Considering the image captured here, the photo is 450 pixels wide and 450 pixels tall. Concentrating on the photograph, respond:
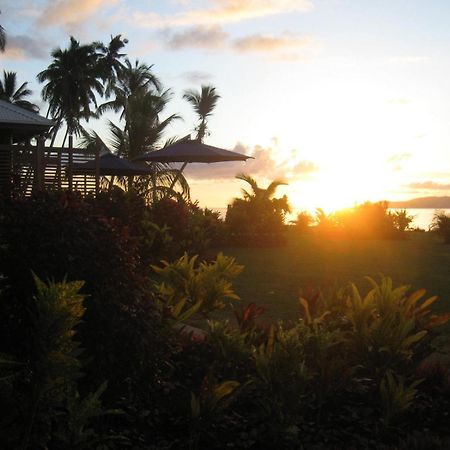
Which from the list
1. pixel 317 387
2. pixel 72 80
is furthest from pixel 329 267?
pixel 72 80

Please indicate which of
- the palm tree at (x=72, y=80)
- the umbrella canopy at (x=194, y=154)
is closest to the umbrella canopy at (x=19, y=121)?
the umbrella canopy at (x=194, y=154)

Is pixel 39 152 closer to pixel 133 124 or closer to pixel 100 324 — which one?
pixel 100 324

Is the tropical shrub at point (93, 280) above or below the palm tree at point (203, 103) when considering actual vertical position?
below

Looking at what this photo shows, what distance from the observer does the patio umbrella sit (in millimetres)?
18688

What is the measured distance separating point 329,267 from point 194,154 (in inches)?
278

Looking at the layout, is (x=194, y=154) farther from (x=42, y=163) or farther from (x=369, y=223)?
(x=369, y=223)

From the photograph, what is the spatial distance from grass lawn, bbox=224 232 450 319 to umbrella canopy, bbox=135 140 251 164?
10.5 feet

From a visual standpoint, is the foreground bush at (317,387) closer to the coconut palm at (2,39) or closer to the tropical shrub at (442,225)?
the tropical shrub at (442,225)

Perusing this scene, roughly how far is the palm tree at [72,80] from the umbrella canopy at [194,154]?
32.5m

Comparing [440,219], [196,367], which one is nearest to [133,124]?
[440,219]

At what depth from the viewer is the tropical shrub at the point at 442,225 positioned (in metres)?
19.9

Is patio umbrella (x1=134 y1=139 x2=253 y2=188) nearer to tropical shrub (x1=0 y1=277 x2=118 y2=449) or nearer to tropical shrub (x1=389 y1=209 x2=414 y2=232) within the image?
tropical shrub (x1=389 y1=209 x2=414 y2=232)

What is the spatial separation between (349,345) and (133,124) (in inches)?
1287

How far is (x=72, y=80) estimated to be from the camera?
49.5 m
